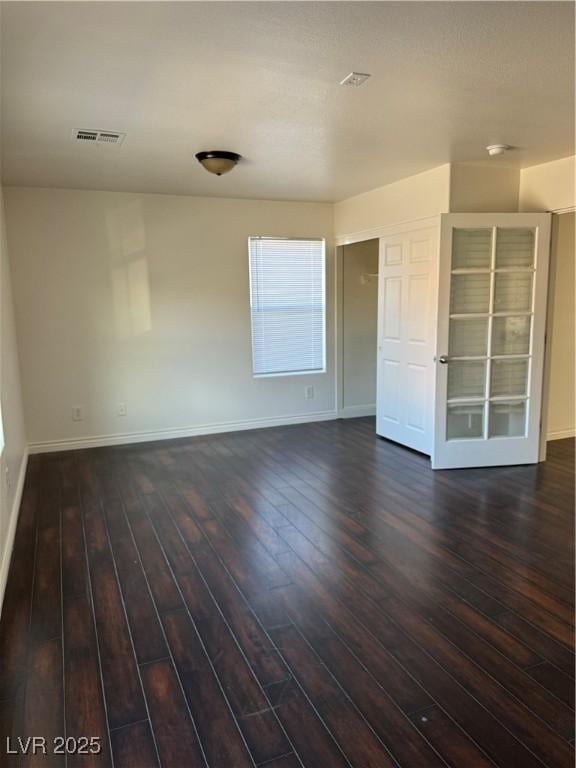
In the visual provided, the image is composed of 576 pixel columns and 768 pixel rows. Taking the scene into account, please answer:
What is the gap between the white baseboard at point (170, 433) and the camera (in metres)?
5.04

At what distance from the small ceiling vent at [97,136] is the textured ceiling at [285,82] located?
64 millimetres

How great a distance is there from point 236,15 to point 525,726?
9.04 ft

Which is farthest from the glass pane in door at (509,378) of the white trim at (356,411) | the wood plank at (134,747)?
the wood plank at (134,747)

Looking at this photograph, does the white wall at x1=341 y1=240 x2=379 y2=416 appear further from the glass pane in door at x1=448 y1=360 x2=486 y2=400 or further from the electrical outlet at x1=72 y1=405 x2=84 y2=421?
the electrical outlet at x1=72 y1=405 x2=84 y2=421

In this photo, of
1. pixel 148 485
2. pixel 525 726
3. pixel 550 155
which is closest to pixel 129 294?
pixel 148 485

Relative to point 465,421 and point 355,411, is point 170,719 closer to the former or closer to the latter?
point 465,421

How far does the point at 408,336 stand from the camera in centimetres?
481

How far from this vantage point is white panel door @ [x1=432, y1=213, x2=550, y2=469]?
13.6 ft

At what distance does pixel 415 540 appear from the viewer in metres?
3.08

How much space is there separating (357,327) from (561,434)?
2564mm

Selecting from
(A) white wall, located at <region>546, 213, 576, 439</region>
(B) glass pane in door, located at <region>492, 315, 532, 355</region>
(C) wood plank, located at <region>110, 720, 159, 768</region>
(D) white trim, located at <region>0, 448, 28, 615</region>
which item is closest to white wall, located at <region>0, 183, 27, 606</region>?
(D) white trim, located at <region>0, 448, 28, 615</region>

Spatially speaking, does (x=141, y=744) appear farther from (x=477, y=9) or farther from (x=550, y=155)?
(x=550, y=155)

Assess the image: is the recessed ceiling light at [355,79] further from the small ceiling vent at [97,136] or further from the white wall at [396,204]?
the white wall at [396,204]

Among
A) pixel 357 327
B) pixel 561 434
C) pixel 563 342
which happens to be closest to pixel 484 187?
pixel 563 342
